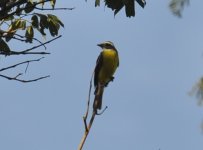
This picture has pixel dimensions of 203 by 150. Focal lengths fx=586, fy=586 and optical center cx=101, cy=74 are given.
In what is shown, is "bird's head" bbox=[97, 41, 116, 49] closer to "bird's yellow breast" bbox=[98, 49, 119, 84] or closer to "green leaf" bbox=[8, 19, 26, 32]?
"bird's yellow breast" bbox=[98, 49, 119, 84]

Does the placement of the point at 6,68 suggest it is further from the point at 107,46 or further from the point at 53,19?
the point at 107,46

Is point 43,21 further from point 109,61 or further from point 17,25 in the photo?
point 109,61

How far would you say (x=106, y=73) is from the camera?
4977mm

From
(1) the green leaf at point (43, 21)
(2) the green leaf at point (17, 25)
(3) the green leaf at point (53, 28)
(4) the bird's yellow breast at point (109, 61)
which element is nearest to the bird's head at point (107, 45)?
(4) the bird's yellow breast at point (109, 61)

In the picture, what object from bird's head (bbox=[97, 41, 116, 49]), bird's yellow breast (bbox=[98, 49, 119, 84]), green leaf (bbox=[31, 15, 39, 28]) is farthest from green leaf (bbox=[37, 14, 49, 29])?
bird's head (bbox=[97, 41, 116, 49])

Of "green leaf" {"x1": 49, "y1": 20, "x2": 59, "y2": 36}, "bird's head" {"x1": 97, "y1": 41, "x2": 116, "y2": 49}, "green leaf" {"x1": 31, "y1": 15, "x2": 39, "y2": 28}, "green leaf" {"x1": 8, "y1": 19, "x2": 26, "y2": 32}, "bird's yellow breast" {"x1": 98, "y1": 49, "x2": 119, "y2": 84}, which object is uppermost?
"bird's head" {"x1": 97, "y1": 41, "x2": 116, "y2": 49}

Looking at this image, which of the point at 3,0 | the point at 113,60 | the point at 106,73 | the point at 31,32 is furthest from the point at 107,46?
the point at 3,0

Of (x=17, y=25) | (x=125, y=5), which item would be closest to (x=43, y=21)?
(x=17, y=25)

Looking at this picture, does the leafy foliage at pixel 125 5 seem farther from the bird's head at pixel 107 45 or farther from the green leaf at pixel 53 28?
the bird's head at pixel 107 45

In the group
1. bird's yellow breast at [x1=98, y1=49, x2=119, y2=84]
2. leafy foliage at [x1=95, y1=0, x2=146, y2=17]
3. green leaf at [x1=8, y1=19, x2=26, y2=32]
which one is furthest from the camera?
bird's yellow breast at [x1=98, y1=49, x2=119, y2=84]

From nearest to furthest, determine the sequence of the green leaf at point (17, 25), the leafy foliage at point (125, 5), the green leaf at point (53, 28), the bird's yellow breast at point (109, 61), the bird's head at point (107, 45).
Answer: the green leaf at point (17, 25) → the leafy foliage at point (125, 5) → the green leaf at point (53, 28) → the bird's yellow breast at point (109, 61) → the bird's head at point (107, 45)

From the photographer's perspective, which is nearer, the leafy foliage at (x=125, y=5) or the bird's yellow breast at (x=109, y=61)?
the leafy foliage at (x=125, y=5)

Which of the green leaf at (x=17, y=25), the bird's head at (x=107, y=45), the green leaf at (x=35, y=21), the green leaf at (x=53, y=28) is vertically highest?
the bird's head at (x=107, y=45)

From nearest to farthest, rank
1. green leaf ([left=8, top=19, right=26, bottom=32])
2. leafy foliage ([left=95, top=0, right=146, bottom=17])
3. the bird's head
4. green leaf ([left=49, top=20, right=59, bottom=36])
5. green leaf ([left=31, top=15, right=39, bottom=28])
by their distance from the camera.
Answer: green leaf ([left=8, top=19, right=26, bottom=32]) < leafy foliage ([left=95, top=0, right=146, bottom=17]) < green leaf ([left=31, top=15, right=39, bottom=28]) < green leaf ([left=49, top=20, right=59, bottom=36]) < the bird's head
